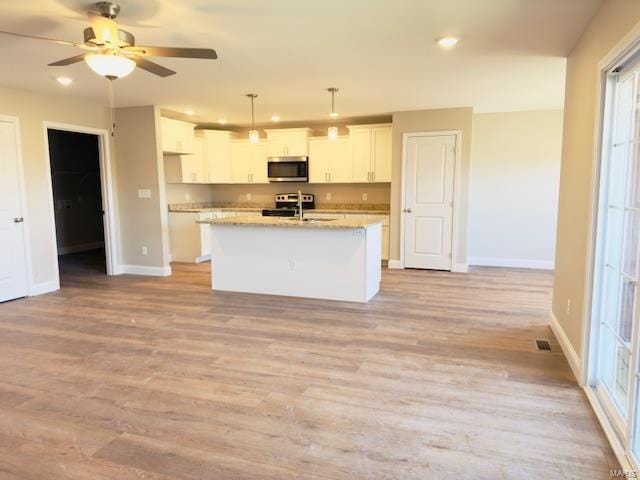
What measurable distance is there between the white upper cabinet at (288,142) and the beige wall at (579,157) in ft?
14.7

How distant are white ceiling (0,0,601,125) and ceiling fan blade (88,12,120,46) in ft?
0.71

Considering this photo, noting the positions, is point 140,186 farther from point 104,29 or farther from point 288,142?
point 104,29

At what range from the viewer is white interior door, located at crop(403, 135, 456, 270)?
6.32m

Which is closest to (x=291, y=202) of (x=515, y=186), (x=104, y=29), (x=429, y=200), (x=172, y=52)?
(x=429, y=200)

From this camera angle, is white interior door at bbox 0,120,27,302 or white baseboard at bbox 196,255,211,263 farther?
white baseboard at bbox 196,255,211,263

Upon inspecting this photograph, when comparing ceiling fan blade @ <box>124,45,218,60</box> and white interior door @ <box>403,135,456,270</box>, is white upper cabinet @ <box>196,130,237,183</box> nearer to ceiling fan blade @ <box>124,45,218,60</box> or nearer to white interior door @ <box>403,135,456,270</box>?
white interior door @ <box>403,135,456,270</box>

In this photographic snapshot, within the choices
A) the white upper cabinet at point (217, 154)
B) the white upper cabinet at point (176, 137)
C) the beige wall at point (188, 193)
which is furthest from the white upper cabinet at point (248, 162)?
the white upper cabinet at point (176, 137)

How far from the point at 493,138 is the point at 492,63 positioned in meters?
2.88

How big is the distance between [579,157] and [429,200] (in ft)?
11.3

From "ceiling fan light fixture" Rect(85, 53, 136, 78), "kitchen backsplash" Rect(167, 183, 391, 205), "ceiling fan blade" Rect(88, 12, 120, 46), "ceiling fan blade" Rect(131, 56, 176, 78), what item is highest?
"ceiling fan blade" Rect(88, 12, 120, 46)

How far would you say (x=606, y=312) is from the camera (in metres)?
2.61

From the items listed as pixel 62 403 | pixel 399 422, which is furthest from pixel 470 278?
pixel 62 403

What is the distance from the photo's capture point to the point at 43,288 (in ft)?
17.3

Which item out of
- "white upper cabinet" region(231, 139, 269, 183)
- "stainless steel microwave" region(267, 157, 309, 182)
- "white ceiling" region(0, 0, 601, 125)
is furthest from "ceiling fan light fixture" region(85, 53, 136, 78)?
"white upper cabinet" region(231, 139, 269, 183)
